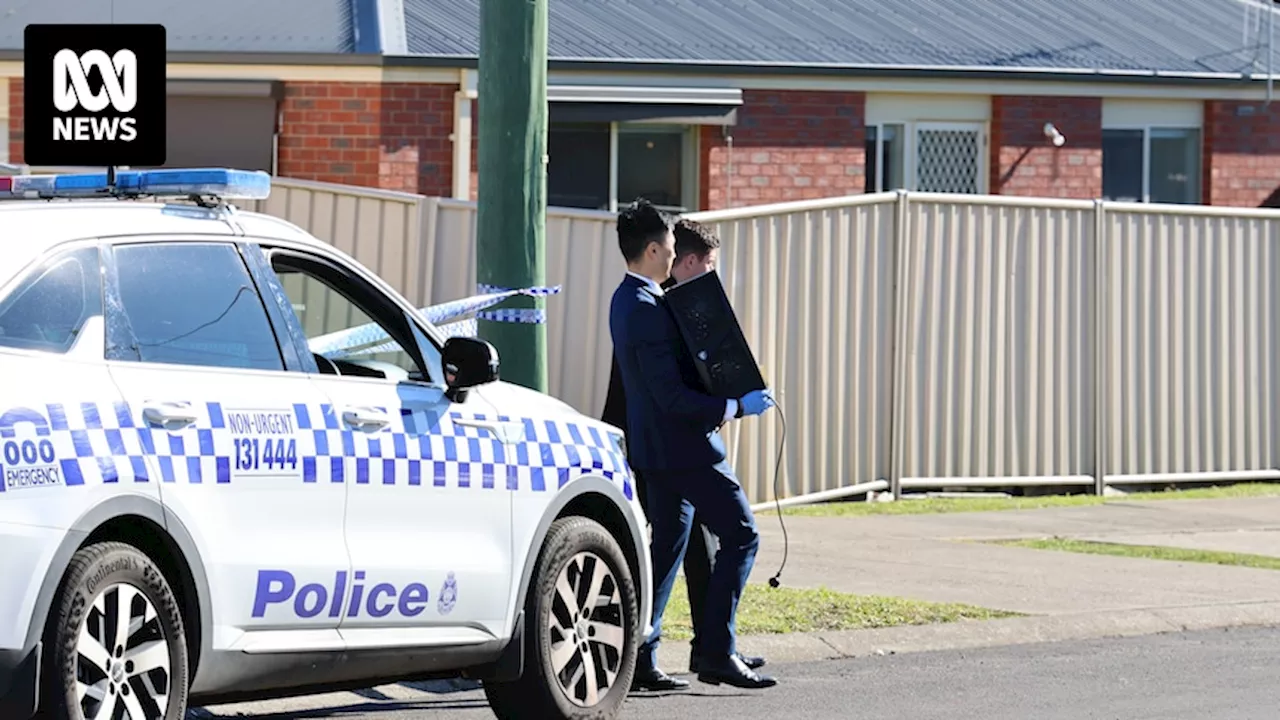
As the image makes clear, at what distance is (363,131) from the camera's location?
60.5 feet

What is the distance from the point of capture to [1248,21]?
75.5 ft

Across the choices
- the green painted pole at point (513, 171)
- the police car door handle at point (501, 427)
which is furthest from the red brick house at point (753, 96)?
the police car door handle at point (501, 427)

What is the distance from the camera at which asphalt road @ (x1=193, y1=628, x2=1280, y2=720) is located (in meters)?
8.21

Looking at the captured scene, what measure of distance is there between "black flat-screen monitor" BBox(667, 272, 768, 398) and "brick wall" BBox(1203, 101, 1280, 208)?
580 inches

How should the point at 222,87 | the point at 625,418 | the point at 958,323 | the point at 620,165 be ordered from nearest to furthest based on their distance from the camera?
the point at 625,418, the point at 958,323, the point at 222,87, the point at 620,165

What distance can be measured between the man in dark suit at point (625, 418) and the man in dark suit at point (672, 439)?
102 millimetres

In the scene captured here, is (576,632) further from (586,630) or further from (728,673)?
(728,673)

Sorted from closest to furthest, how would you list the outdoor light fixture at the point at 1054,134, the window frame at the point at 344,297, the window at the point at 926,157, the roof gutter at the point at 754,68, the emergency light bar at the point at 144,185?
the emergency light bar at the point at 144,185 → the window frame at the point at 344,297 → the roof gutter at the point at 754,68 → the window at the point at 926,157 → the outdoor light fixture at the point at 1054,134

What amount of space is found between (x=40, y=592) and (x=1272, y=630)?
6811 mm

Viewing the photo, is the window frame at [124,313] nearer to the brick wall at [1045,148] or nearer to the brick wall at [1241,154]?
the brick wall at [1045,148]

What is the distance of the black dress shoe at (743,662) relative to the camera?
857 cm

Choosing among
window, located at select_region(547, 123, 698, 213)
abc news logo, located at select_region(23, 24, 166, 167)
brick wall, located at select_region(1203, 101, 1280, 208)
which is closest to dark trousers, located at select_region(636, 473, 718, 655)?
abc news logo, located at select_region(23, 24, 166, 167)

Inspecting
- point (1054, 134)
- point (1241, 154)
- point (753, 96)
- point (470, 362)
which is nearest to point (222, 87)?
point (753, 96)

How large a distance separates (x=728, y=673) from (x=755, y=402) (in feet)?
3.37
